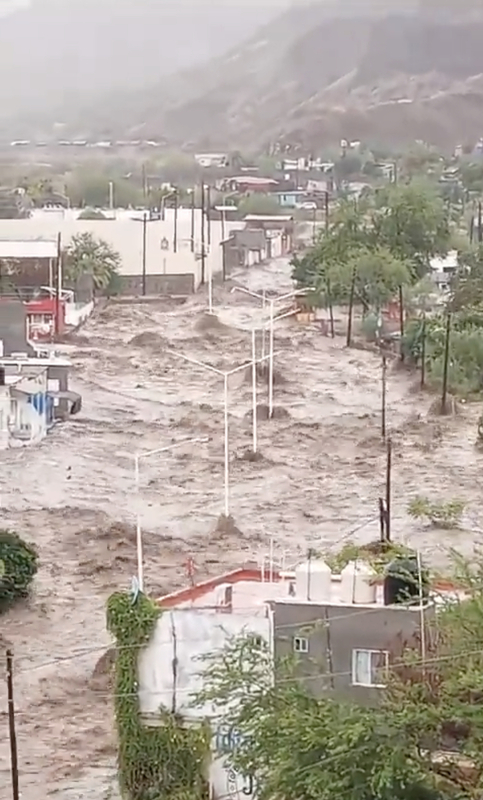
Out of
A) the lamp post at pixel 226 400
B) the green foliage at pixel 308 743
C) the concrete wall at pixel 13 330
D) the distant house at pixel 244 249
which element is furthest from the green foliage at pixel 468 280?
the green foliage at pixel 308 743

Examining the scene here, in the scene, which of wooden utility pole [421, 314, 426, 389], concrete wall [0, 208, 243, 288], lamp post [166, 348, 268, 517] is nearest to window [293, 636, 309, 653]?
lamp post [166, 348, 268, 517]

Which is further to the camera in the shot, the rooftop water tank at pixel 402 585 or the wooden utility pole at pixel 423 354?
the wooden utility pole at pixel 423 354

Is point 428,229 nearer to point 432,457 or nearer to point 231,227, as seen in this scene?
point 231,227

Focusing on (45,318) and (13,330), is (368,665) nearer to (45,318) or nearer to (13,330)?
(13,330)

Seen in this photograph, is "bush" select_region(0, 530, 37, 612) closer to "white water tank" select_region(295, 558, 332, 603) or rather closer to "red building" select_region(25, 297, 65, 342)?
"white water tank" select_region(295, 558, 332, 603)

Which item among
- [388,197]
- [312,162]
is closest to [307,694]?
[388,197]

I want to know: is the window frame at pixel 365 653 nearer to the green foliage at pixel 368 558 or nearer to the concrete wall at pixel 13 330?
the green foliage at pixel 368 558

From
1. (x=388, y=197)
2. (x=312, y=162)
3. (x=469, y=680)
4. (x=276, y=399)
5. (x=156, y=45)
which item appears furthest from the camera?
(x=156, y=45)
